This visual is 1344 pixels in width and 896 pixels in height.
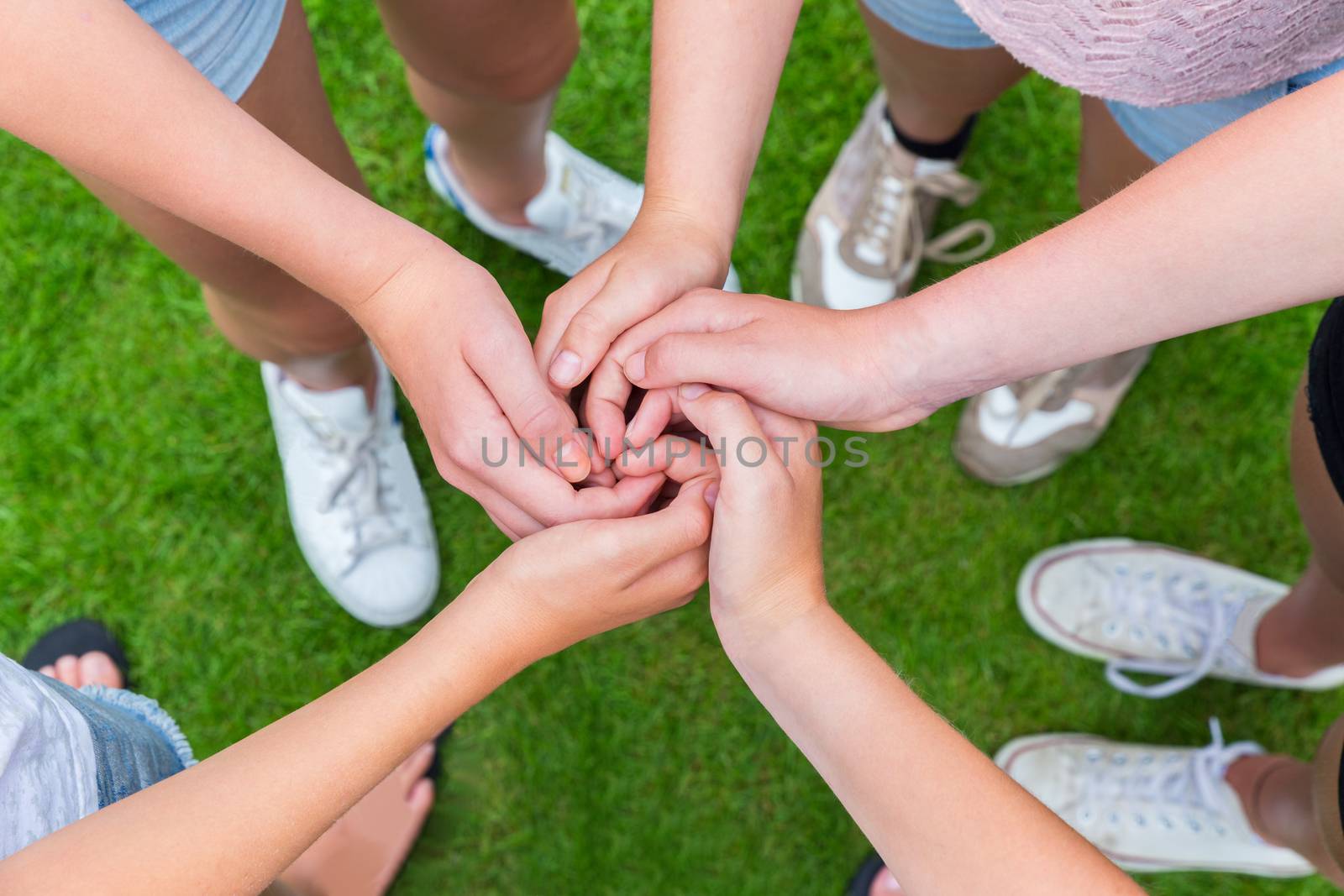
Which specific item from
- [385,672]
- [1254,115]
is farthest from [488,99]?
[1254,115]

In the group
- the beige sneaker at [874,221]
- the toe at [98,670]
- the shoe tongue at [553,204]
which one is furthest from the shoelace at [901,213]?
the toe at [98,670]

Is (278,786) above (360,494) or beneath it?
beneath

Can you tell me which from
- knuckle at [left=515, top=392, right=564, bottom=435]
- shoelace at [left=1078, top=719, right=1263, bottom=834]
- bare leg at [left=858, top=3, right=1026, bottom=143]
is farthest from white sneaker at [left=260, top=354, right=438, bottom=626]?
shoelace at [left=1078, top=719, right=1263, bottom=834]

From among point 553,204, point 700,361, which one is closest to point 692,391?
point 700,361

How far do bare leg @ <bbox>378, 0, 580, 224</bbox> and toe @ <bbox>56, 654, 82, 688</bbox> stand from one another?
1.38 m

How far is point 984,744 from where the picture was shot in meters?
2.24

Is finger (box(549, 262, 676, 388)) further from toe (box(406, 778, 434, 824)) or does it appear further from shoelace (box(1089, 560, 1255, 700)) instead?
shoelace (box(1089, 560, 1255, 700))

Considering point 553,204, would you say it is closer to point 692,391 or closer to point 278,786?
point 692,391

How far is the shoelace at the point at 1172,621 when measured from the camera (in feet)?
7.12

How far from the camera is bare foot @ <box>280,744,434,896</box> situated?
77.2 inches

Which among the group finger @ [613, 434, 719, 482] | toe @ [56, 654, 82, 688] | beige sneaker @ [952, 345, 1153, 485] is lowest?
toe @ [56, 654, 82, 688]

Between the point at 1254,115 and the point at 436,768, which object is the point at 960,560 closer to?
the point at 436,768

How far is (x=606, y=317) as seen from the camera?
4.60ft

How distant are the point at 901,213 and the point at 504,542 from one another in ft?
4.01
